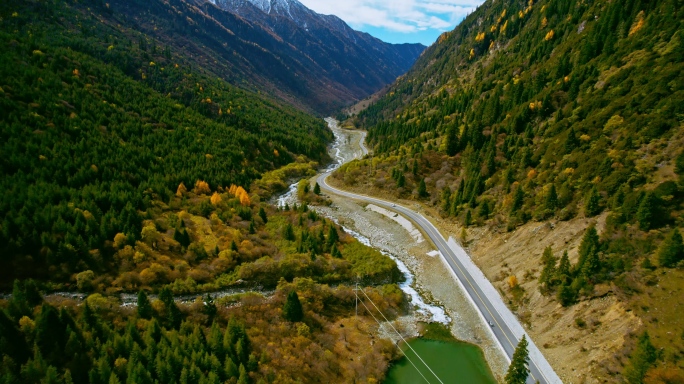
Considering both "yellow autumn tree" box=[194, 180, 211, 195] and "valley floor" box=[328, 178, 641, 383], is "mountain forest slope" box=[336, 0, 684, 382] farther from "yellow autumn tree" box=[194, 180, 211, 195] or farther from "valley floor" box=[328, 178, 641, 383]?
"yellow autumn tree" box=[194, 180, 211, 195]

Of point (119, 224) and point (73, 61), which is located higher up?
point (73, 61)

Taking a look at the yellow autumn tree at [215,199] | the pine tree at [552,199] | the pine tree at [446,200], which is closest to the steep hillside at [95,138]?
the yellow autumn tree at [215,199]

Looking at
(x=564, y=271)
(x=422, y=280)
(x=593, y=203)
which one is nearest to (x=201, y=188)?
(x=422, y=280)

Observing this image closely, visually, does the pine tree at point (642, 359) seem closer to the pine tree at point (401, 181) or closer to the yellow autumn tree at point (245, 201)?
the pine tree at point (401, 181)

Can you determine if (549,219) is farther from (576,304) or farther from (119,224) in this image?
(119,224)

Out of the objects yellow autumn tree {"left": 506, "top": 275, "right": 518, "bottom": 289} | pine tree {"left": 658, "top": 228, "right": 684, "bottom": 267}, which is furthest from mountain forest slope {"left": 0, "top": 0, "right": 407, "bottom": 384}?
pine tree {"left": 658, "top": 228, "right": 684, "bottom": 267}

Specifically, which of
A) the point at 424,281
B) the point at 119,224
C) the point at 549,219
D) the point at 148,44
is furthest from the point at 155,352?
the point at 148,44
